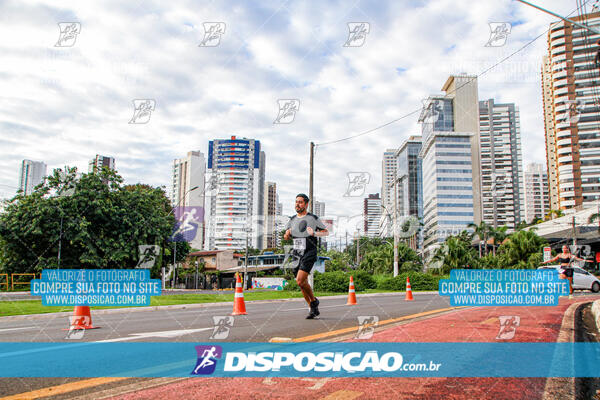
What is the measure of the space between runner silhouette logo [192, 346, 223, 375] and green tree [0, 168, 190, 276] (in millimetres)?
26253

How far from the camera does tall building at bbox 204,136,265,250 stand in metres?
169

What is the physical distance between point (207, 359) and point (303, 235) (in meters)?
3.13

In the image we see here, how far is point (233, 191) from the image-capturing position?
6791 inches

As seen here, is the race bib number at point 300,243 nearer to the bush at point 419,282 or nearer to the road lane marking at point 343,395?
the road lane marking at point 343,395

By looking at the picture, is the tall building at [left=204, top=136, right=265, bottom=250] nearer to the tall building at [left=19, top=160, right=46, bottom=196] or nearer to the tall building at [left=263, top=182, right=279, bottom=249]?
the tall building at [left=263, top=182, right=279, bottom=249]

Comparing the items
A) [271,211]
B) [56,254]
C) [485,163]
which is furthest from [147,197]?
[485,163]

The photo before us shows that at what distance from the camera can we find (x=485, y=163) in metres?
187

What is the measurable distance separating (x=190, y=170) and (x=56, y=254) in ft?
360

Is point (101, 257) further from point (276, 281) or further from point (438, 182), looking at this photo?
point (438, 182)

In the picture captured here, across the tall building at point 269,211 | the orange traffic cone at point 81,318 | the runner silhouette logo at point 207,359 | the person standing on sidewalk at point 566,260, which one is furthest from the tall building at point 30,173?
the runner silhouette logo at point 207,359

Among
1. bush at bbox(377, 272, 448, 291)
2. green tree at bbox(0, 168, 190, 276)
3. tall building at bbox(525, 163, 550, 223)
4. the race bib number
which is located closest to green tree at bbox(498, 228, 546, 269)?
bush at bbox(377, 272, 448, 291)

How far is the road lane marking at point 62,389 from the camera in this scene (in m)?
2.65

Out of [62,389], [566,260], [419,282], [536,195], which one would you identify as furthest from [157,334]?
[536,195]

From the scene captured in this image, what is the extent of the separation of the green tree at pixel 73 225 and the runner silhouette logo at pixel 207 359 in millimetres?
26253
